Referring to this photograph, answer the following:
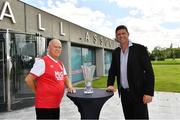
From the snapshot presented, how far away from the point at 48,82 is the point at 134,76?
1.08 meters

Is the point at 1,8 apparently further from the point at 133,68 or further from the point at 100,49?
the point at 100,49

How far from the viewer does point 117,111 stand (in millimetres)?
7492

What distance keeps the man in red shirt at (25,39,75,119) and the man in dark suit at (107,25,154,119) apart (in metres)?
0.80

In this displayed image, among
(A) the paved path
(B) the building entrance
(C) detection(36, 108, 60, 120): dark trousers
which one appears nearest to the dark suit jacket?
(C) detection(36, 108, 60, 120): dark trousers

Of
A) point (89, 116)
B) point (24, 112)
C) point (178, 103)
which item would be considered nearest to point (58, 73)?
point (89, 116)

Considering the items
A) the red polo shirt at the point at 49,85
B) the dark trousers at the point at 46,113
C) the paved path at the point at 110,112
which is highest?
the red polo shirt at the point at 49,85

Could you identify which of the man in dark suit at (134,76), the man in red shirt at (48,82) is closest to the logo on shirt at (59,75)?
the man in red shirt at (48,82)

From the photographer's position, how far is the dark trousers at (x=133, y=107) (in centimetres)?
367

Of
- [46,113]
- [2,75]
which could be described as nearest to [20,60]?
[2,75]

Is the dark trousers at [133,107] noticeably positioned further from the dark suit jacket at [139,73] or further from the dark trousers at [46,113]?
the dark trousers at [46,113]

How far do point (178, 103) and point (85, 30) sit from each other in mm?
9701

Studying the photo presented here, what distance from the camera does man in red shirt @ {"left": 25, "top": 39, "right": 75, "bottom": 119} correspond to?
3.39 m

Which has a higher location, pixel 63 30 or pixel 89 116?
pixel 63 30

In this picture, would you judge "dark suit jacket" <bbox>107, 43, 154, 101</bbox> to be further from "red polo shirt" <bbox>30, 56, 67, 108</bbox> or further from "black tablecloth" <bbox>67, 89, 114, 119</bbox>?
"red polo shirt" <bbox>30, 56, 67, 108</bbox>
